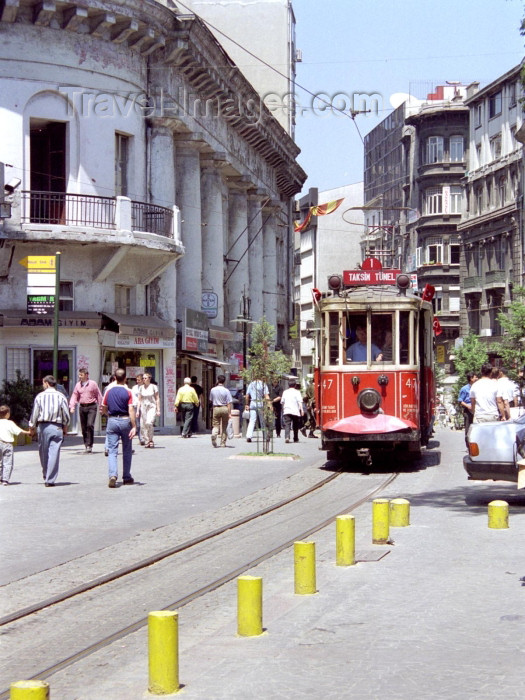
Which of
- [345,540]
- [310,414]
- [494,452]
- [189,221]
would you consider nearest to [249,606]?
[345,540]

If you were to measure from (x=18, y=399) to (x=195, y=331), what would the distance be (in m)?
11.9

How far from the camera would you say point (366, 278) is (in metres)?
20.8

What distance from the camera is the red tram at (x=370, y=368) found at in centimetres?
1978

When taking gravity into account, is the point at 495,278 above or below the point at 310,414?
above

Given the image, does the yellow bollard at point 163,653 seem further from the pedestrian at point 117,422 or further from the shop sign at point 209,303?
the shop sign at point 209,303

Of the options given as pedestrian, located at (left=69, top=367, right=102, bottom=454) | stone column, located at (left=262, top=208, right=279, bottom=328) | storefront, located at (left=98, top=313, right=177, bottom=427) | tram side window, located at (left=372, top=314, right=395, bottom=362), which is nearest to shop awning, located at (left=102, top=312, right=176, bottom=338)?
storefront, located at (left=98, top=313, right=177, bottom=427)

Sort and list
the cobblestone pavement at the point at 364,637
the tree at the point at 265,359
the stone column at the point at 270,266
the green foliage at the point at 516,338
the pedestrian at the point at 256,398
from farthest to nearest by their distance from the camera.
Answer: the stone column at the point at 270,266 < the green foliage at the point at 516,338 < the pedestrian at the point at 256,398 < the tree at the point at 265,359 < the cobblestone pavement at the point at 364,637

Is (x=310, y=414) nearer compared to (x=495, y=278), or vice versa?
(x=310, y=414)

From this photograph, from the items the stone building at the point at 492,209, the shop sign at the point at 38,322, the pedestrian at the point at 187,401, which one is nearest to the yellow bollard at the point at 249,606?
the pedestrian at the point at 187,401

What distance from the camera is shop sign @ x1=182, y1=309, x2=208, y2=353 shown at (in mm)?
38281

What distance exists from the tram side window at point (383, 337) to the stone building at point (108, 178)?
12.3 m

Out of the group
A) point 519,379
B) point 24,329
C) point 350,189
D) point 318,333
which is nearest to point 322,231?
point 350,189

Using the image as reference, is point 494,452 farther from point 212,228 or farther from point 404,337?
point 212,228

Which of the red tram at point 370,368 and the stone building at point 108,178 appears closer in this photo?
the red tram at point 370,368
